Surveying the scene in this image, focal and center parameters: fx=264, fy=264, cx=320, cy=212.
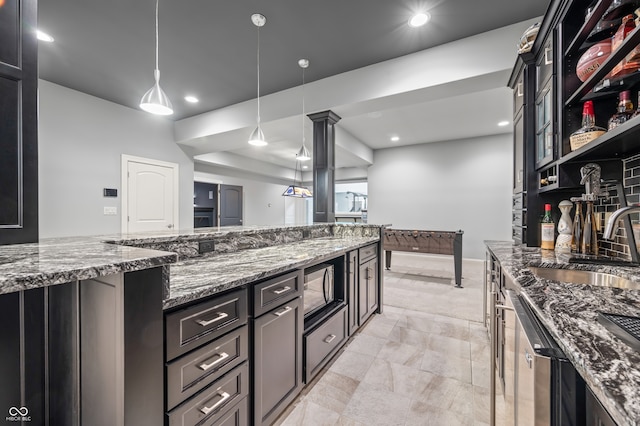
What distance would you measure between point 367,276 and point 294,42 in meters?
2.55

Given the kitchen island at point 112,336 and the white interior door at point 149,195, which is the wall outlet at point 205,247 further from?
the white interior door at point 149,195

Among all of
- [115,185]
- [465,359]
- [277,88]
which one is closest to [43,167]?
[115,185]

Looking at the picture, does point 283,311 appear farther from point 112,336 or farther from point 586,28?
point 586,28

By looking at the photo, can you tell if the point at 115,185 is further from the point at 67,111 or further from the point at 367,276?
the point at 367,276

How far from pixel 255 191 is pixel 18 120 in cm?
751

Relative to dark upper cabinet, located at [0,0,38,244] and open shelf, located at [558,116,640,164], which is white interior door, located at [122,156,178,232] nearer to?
dark upper cabinet, located at [0,0,38,244]

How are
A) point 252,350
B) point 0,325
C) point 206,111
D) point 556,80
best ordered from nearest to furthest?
point 0,325
point 252,350
point 556,80
point 206,111

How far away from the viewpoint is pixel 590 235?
5.82ft

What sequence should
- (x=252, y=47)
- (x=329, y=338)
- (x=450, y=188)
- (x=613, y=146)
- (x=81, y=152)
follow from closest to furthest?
(x=613, y=146) < (x=329, y=338) < (x=252, y=47) < (x=81, y=152) < (x=450, y=188)

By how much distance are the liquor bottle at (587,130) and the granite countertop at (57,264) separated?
2.14m

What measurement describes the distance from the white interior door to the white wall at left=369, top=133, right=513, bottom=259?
4.74 meters

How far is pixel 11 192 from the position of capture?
103 cm

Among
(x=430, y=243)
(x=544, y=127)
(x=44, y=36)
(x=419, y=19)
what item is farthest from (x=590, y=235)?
(x=44, y=36)

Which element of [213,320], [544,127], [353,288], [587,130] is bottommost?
[353,288]
